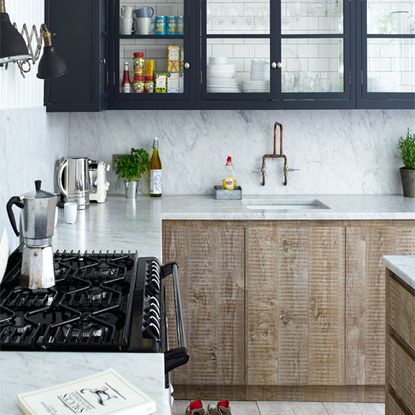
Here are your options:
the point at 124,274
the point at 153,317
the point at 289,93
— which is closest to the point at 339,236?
the point at 289,93

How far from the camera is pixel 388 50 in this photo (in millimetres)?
3885

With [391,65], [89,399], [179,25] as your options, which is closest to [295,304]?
[391,65]

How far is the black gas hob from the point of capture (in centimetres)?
162

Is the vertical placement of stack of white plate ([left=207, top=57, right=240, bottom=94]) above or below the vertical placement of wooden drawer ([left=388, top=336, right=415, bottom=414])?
above

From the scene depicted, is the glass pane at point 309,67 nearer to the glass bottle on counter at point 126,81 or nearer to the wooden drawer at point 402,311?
the glass bottle on counter at point 126,81

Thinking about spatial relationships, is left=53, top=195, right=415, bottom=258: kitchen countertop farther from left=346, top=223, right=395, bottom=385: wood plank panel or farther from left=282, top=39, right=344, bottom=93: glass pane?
left=282, top=39, right=344, bottom=93: glass pane

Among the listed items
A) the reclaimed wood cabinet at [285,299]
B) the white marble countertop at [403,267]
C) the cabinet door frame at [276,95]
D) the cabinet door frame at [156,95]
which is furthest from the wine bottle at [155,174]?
the white marble countertop at [403,267]

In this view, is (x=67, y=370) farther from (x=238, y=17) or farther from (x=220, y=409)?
(x=238, y=17)

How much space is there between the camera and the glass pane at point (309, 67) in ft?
12.8

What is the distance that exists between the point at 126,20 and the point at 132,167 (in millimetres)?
812

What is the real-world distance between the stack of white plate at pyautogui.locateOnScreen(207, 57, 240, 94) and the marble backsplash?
1.10 feet

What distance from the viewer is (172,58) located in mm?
3896

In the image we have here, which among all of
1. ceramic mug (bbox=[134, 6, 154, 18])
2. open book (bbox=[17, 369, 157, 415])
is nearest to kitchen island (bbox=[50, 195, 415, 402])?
ceramic mug (bbox=[134, 6, 154, 18])

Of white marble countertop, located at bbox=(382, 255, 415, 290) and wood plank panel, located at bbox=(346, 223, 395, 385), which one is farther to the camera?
wood plank panel, located at bbox=(346, 223, 395, 385)
